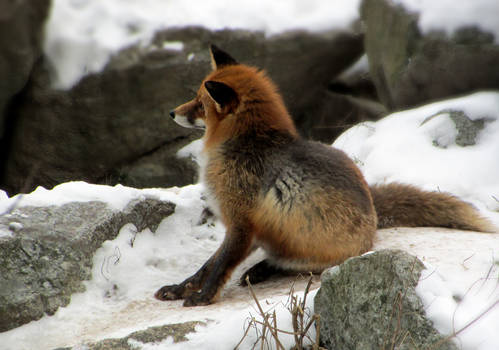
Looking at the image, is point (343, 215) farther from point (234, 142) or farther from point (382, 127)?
point (382, 127)

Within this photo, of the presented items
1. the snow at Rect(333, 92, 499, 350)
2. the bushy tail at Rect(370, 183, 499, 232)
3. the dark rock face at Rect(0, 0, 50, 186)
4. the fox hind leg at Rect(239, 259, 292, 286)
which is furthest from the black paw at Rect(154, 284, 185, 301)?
the dark rock face at Rect(0, 0, 50, 186)

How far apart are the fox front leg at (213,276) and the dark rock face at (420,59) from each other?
12.6 ft

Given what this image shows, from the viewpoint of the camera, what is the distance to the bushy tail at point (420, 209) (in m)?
4.07

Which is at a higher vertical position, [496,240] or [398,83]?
[398,83]

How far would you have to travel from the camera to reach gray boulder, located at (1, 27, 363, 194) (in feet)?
23.1

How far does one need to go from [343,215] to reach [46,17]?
5417mm

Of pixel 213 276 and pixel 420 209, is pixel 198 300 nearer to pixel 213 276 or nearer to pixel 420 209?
pixel 213 276

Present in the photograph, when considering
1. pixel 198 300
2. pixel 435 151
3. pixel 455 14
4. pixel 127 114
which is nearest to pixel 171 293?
pixel 198 300

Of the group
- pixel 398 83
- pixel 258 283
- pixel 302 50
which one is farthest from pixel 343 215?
pixel 302 50

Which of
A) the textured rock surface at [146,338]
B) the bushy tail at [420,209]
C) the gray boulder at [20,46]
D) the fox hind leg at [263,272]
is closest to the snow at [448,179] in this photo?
the bushy tail at [420,209]

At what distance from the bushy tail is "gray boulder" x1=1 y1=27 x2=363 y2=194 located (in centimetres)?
379

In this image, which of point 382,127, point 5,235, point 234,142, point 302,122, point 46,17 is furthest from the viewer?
point 302,122

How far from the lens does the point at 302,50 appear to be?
25.7 feet

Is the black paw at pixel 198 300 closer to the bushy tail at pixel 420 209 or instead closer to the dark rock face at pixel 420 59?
the bushy tail at pixel 420 209
